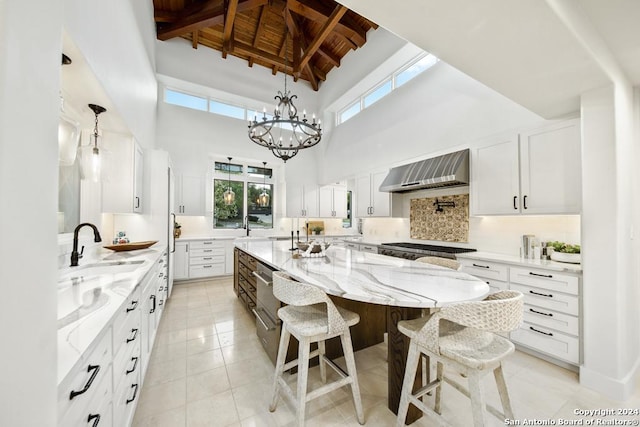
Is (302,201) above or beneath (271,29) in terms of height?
beneath

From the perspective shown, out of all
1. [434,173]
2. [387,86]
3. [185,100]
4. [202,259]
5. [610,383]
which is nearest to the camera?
[610,383]

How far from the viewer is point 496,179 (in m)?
3.11

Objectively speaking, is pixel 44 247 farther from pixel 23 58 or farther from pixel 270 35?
pixel 270 35

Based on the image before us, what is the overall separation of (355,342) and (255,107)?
20.2 ft

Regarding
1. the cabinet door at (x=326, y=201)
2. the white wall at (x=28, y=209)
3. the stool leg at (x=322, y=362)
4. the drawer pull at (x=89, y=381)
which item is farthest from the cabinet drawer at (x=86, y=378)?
the cabinet door at (x=326, y=201)

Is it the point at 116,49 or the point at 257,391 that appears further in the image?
the point at 116,49

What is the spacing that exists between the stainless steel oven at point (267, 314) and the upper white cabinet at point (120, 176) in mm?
1805

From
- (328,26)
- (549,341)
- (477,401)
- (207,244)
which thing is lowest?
(549,341)

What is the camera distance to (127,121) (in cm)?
266

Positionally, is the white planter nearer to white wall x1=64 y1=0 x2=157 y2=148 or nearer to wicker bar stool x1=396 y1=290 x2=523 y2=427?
wicker bar stool x1=396 y1=290 x2=523 y2=427

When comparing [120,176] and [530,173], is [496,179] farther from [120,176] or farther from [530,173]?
[120,176]

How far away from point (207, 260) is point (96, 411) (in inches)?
183

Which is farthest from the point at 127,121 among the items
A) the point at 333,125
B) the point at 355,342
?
the point at 333,125

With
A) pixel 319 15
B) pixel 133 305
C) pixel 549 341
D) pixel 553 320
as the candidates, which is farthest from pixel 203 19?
pixel 549 341
